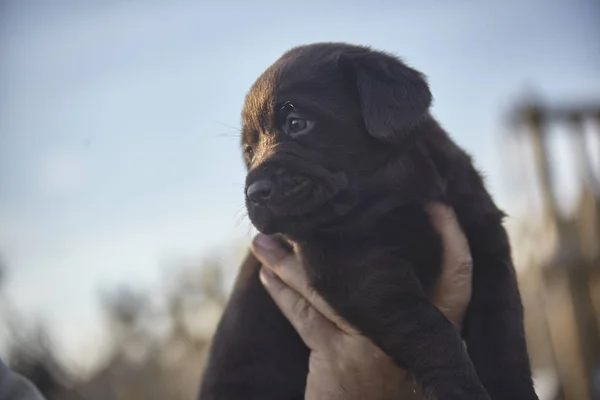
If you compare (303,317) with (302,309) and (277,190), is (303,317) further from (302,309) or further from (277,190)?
(277,190)

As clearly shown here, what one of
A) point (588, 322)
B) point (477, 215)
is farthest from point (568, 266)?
point (477, 215)

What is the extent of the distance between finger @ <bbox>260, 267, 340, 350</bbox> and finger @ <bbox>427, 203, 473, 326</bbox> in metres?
0.45

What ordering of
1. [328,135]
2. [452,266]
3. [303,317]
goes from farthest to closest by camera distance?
1. [303,317]
2. [452,266]
3. [328,135]

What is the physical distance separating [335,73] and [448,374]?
115 cm

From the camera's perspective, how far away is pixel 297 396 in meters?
2.42

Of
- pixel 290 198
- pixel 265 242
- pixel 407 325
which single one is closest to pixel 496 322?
pixel 407 325

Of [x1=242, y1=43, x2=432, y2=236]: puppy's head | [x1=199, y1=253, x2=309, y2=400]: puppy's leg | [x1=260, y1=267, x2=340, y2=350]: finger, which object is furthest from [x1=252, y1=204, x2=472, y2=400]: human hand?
[x1=242, y1=43, x2=432, y2=236]: puppy's head

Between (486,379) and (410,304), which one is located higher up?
(410,304)

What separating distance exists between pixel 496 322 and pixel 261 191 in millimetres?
977

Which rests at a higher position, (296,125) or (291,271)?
(296,125)

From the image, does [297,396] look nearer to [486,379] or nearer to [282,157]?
[486,379]

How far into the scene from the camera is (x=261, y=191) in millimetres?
1956

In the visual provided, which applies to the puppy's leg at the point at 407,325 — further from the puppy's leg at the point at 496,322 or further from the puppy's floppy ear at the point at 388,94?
the puppy's floppy ear at the point at 388,94

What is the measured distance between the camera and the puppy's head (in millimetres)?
1990
